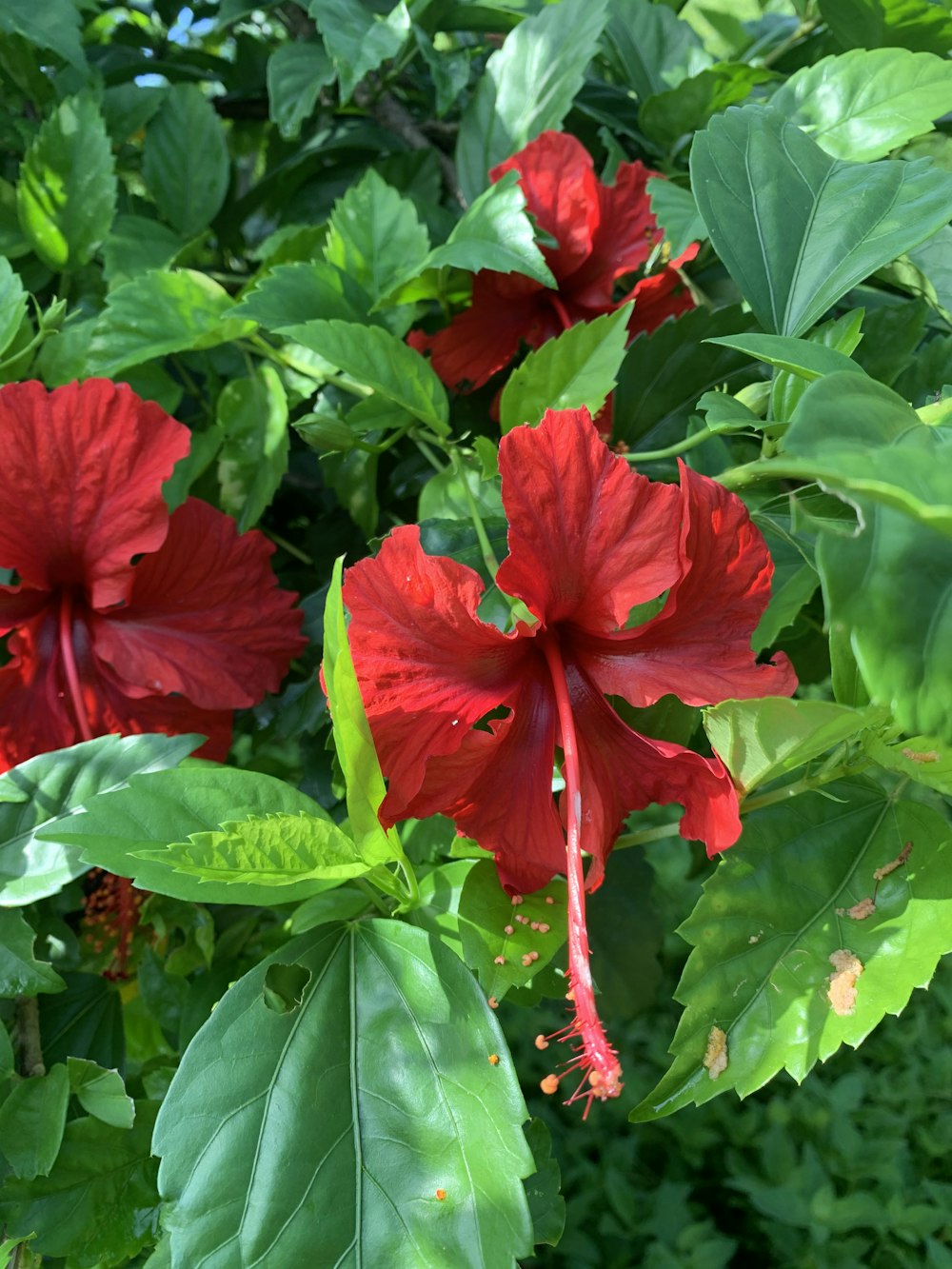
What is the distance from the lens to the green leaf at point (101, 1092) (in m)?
0.56

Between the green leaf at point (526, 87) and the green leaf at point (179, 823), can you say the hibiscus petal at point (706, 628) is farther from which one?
the green leaf at point (526, 87)

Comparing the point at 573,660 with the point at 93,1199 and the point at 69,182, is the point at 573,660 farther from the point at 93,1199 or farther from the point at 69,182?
the point at 69,182

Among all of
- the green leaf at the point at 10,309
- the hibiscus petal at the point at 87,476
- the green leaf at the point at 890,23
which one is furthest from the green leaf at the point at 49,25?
the green leaf at the point at 890,23

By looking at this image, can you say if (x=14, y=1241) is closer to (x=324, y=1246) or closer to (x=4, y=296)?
(x=324, y=1246)

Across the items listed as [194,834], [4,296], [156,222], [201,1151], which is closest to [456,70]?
[156,222]

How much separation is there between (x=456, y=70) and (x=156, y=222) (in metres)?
0.27

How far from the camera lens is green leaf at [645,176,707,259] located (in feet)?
2.02

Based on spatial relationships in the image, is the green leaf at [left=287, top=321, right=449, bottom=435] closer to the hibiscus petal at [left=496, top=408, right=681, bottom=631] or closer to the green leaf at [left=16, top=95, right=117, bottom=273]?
the hibiscus petal at [left=496, top=408, right=681, bottom=631]

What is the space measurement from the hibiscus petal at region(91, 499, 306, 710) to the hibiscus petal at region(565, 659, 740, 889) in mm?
235

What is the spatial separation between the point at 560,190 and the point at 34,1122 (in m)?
0.63

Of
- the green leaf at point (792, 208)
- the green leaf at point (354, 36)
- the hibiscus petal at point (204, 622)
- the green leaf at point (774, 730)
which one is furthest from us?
the green leaf at point (354, 36)

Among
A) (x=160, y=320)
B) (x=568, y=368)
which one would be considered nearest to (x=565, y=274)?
(x=568, y=368)

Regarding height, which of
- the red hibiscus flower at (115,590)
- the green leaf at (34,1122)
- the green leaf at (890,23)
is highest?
the green leaf at (890,23)

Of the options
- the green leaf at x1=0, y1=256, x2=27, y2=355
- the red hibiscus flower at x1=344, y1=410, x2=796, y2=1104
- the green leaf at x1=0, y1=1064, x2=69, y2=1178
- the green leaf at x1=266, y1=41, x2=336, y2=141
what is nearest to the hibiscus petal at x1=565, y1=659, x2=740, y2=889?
the red hibiscus flower at x1=344, y1=410, x2=796, y2=1104
